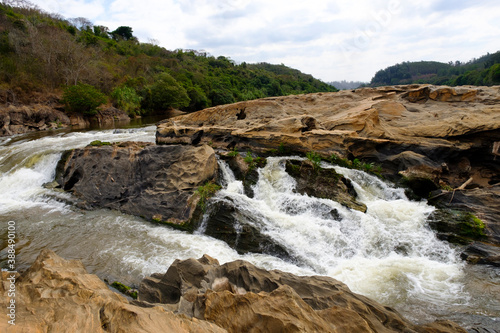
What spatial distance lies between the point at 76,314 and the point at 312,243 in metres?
5.32

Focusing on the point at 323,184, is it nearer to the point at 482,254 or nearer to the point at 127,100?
the point at 482,254

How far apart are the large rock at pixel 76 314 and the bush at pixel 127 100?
30247 mm

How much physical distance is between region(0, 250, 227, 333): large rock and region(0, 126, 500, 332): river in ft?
7.68

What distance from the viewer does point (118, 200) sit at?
9.26 metres

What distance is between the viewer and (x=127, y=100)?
102 feet

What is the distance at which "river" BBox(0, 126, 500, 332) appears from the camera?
5.06m

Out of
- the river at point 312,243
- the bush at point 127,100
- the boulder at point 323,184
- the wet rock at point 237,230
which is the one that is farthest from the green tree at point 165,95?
the wet rock at point 237,230

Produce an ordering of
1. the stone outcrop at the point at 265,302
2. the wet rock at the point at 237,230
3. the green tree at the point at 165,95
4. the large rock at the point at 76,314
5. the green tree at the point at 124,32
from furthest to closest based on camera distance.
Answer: the green tree at the point at 124,32, the green tree at the point at 165,95, the wet rock at the point at 237,230, the stone outcrop at the point at 265,302, the large rock at the point at 76,314

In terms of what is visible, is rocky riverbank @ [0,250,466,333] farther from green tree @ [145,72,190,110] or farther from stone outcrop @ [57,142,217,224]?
green tree @ [145,72,190,110]

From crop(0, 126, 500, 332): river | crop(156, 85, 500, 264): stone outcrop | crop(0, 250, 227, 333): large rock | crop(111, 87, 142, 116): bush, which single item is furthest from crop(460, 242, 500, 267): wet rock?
crop(111, 87, 142, 116): bush

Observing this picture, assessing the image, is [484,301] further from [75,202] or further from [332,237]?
[75,202]

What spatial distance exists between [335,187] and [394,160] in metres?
2.85

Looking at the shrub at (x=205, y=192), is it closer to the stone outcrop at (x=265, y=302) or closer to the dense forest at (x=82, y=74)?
the stone outcrop at (x=265, y=302)

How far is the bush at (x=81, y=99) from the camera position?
75.5 feet
